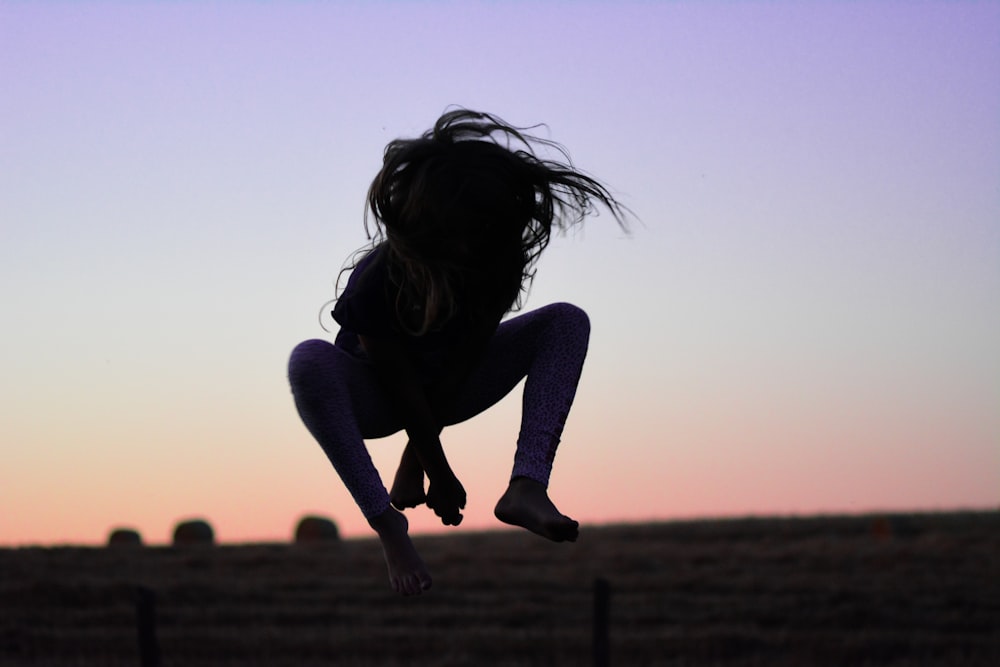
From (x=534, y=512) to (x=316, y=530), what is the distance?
41857 mm

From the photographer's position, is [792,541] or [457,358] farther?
[792,541]

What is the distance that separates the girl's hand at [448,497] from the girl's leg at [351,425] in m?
0.15

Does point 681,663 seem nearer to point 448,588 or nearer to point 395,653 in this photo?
point 395,653

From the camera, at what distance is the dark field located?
2372cm

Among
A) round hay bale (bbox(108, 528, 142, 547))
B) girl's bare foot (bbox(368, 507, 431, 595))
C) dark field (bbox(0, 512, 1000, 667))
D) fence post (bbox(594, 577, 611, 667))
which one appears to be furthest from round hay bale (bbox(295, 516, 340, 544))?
girl's bare foot (bbox(368, 507, 431, 595))

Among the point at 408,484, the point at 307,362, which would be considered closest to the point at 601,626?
the point at 408,484

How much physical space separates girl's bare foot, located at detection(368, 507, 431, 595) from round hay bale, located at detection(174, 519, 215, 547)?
135 ft

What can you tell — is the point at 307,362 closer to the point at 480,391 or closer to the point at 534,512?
the point at 480,391

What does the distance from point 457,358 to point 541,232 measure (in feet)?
1.60

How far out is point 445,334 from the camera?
4.58 metres

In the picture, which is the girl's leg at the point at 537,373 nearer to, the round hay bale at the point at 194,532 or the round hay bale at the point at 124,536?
the round hay bale at the point at 194,532

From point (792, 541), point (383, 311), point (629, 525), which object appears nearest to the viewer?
point (383, 311)

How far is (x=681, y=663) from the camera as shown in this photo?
23.1 meters

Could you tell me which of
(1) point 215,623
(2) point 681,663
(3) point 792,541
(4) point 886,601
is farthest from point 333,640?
(3) point 792,541
